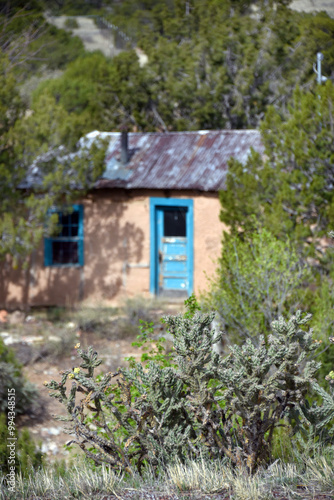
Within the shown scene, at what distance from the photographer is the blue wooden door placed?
12.4m

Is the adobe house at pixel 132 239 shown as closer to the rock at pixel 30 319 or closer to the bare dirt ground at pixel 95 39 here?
the rock at pixel 30 319

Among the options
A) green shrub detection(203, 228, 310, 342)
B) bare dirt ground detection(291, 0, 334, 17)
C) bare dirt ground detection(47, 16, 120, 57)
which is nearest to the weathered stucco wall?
bare dirt ground detection(291, 0, 334, 17)

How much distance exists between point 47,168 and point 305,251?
5.30m

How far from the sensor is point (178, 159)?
494 inches

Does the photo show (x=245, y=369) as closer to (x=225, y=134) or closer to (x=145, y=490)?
(x=145, y=490)

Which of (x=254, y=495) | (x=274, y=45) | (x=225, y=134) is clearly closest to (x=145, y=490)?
(x=254, y=495)

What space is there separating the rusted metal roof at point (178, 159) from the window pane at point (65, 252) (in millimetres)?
1477

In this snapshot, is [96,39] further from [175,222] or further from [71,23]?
[175,222]

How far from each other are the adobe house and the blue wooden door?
2 centimetres

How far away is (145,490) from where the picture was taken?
360cm

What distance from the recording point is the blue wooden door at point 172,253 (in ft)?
40.6

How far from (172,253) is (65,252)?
2.24 m

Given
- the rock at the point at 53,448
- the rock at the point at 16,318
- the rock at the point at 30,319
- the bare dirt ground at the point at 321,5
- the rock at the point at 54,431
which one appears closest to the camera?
the rock at the point at 53,448

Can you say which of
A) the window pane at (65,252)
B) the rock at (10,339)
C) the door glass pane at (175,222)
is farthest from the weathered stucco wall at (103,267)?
the rock at (10,339)
